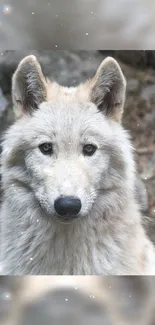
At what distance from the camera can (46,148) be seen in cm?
135

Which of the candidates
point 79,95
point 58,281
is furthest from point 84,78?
point 58,281

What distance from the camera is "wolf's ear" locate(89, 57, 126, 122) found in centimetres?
134

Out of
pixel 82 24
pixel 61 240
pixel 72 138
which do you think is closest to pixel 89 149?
pixel 72 138

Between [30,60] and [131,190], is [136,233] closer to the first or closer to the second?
[131,190]

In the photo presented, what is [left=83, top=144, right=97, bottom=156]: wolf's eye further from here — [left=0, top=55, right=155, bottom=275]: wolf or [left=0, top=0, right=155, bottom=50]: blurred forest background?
[left=0, top=0, right=155, bottom=50]: blurred forest background

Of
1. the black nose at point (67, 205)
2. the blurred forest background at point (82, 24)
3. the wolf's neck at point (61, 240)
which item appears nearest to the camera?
the black nose at point (67, 205)

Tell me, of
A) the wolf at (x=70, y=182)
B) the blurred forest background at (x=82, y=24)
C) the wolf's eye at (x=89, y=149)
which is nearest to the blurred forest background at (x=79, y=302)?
the wolf at (x=70, y=182)

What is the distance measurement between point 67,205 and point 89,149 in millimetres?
178

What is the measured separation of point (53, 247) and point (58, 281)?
10 centimetres

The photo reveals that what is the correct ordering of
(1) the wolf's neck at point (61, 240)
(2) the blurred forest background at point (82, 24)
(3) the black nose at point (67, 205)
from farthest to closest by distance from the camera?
1. (2) the blurred forest background at point (82, 24)
2. (1) the wolf's neck at point (61, 240)
3. (3) the black nose at point (67, 205)

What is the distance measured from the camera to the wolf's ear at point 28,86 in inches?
52.7

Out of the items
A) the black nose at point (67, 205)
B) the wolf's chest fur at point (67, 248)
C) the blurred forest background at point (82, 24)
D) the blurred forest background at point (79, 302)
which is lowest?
the blurred forest background at point (79, 302)

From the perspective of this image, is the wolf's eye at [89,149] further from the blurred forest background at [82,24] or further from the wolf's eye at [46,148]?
the blurred forest background at [82,24]

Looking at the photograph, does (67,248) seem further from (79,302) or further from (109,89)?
(109,89)
